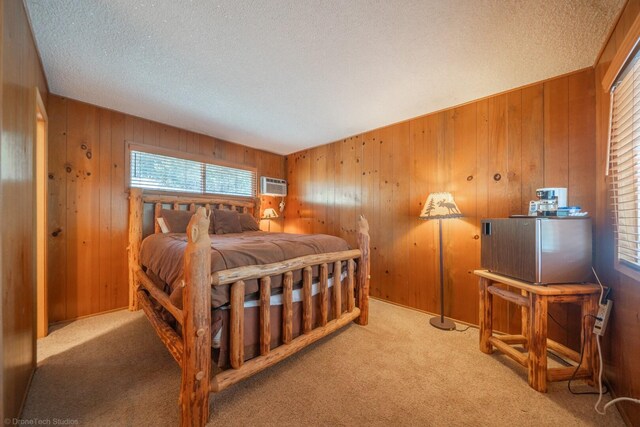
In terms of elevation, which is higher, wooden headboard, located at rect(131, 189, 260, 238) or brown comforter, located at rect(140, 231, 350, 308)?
wooden headboard, located at rect(131, 189, 260, 238)

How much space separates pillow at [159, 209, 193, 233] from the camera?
8.71ft

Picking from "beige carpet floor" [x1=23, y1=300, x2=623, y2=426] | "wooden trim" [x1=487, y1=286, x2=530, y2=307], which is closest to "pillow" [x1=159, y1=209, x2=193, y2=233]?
"beige carpet floor" [x1=23, y1=300, x2=623, y2=426]

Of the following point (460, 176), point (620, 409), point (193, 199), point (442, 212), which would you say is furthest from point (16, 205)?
point (620, 409)

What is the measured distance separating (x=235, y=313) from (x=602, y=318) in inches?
85.3

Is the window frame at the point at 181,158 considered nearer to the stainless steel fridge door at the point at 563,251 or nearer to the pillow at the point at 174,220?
the pillow at the point at 174,220

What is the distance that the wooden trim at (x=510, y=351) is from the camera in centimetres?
153

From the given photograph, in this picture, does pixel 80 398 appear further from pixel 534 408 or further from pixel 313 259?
pixel 534 408

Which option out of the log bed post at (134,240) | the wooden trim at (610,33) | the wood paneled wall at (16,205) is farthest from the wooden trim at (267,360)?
the wooden trim at (610,33)

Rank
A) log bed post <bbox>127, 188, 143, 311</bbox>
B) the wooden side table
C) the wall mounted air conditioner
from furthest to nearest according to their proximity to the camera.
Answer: the wall mounted air conditioner, log bed post <bbox>127, 188, 143, 311</bbox>, the wooden side table

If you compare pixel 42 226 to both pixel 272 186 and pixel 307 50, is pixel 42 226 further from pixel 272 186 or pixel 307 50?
pixel 307 50

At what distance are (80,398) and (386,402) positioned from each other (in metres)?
1.77

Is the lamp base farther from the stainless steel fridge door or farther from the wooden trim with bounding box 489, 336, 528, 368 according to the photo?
the stainless steel fridge door

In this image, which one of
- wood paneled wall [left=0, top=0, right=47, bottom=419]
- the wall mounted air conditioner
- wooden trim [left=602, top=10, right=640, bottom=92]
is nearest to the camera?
wood paneled wall [left=0, top=0, right=47, bottom=419]

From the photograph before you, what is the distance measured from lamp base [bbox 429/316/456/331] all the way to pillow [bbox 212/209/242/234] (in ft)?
7.96
